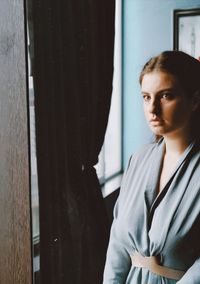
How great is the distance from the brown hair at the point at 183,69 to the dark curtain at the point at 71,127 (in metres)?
0.30

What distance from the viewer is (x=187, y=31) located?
139 cm

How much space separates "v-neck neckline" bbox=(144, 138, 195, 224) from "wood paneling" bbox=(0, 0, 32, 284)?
0.28m

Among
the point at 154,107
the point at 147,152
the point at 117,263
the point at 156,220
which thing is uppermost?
the point at 154,107

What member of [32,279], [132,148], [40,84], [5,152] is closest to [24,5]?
[40,84]

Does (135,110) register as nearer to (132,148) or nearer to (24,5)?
(132,148)

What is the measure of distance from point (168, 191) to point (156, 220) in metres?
0.06

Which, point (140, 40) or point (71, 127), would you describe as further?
point (140, 40)

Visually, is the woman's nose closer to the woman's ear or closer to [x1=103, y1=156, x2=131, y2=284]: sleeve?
the woman's ear

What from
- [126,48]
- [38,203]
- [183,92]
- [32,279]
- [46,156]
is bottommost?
[32,279]

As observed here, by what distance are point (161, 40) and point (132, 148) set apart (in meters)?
0.41

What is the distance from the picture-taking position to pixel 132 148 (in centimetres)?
139

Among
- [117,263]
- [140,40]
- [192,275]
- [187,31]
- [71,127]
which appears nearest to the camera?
[192,275]

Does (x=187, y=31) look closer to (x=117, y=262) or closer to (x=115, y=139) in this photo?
(x=115, y=139)

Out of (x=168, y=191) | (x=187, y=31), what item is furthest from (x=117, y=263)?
(x=187, y=31)
